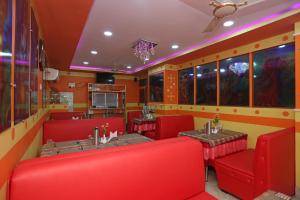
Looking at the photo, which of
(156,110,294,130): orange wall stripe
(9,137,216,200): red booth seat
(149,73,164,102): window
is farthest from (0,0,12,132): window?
(149,73,164,102): window

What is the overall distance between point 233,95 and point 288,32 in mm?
1577

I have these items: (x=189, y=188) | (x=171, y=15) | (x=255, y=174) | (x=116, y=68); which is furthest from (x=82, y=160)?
(x=116, y=68)

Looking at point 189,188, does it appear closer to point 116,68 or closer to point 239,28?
point 239,28

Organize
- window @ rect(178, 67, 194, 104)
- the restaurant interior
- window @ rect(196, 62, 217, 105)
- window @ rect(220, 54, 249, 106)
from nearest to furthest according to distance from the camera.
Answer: the restaurant interior < window @ rect(220, 54, 249, 106) < window @ rect(196, 62, 217, 105) < window @ rect(178, 67, 194, 104)

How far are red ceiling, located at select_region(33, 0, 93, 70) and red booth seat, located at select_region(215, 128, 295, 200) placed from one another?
283 cm

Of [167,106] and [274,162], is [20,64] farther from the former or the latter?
[167,106]

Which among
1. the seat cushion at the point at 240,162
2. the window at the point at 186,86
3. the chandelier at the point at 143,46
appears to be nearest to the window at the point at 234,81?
the window at the point at 186,86

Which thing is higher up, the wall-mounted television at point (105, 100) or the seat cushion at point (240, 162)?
the wall-mounted television at point (105, 100)

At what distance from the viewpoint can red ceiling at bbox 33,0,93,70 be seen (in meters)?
2.05

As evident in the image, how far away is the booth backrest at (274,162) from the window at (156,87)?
415 centimetres

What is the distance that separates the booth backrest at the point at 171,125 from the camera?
13.5 feet

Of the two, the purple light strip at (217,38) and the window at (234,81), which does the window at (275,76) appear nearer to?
the window at (234,81)

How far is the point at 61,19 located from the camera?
2.45m

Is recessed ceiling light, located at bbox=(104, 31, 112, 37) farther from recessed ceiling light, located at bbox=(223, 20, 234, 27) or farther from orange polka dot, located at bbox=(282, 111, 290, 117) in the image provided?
orange polka dot, located at bbox=(282, 111, 290, 117)
